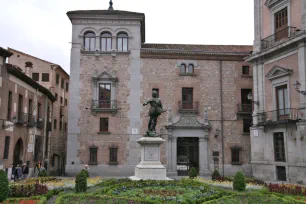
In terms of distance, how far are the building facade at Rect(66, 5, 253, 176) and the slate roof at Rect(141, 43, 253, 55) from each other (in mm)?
151

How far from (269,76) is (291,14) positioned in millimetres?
4383

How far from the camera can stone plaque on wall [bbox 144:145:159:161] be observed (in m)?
16.1

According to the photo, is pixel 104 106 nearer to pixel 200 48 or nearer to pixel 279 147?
pixel 200 48

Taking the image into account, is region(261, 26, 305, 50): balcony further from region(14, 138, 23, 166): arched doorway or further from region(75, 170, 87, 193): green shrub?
region(14, 138, 23, 166): arched doorway

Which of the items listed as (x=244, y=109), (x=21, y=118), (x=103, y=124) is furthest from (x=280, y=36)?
(x=21, y=118)

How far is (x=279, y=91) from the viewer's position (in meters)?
23.8

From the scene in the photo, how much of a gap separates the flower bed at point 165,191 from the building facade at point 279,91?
1005 centimetres

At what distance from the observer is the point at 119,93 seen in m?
28.6

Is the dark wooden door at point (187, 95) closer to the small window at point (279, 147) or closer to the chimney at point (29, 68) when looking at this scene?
the small window at point (279, 147)

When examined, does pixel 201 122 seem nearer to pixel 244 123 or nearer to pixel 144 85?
pixel 244 123

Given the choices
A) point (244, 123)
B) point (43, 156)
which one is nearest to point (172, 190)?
point (244, 123)

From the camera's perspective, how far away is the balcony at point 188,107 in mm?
28562

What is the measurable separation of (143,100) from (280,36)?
11.6 meters

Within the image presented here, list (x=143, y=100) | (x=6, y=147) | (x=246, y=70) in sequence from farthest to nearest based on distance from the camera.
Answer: (x=246, y=70) → (x=143, y=100) → (x=6, y=147)
